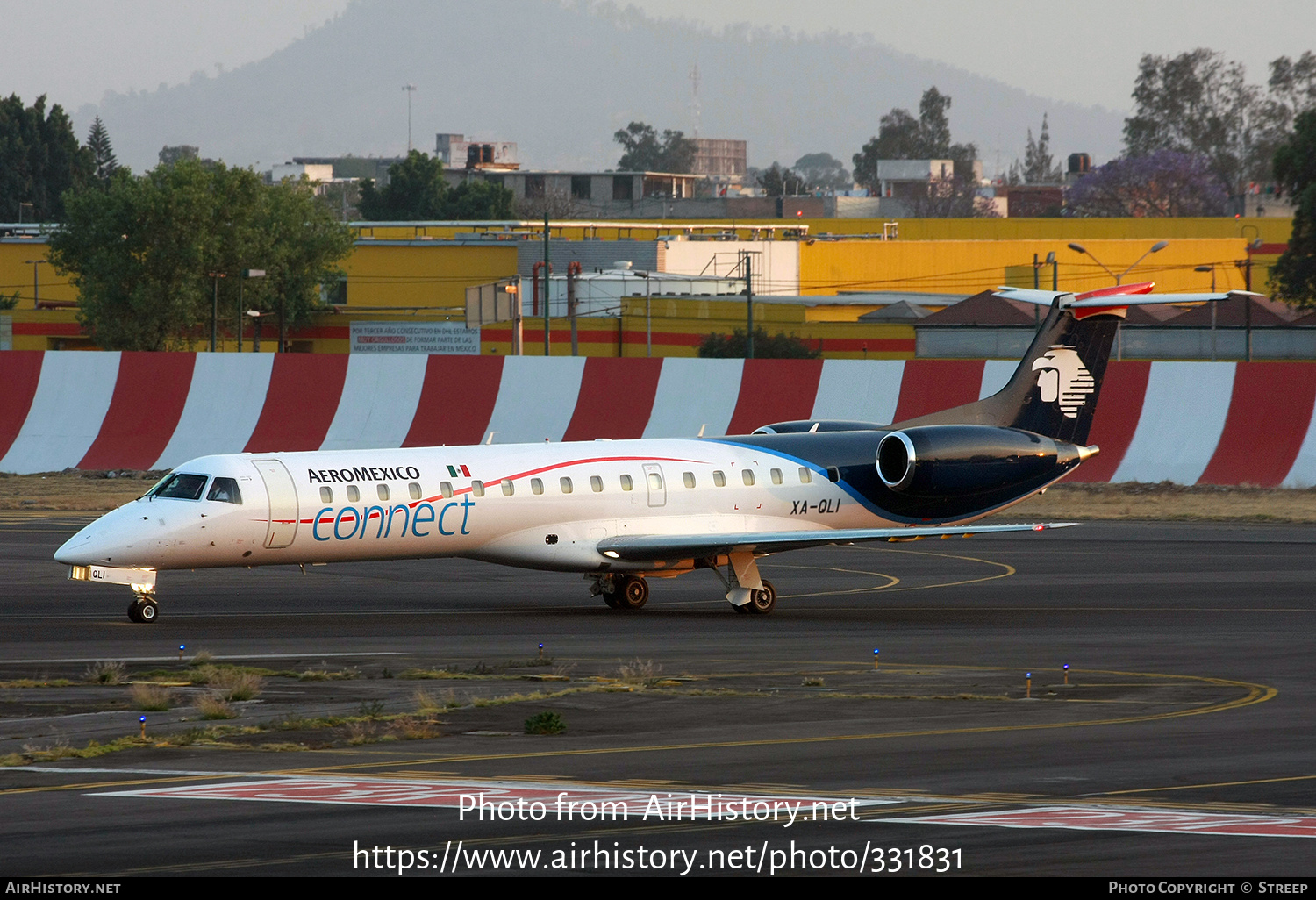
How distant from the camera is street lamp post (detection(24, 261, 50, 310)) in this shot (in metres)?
104

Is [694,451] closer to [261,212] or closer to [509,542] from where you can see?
[509,542]

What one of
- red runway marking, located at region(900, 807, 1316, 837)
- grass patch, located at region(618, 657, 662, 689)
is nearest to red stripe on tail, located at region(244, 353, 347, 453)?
grass patch, located at region(618, 657, 662, 689)

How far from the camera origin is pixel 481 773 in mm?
13430

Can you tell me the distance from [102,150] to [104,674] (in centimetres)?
18437

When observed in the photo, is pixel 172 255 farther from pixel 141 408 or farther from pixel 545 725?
pixel 545 725

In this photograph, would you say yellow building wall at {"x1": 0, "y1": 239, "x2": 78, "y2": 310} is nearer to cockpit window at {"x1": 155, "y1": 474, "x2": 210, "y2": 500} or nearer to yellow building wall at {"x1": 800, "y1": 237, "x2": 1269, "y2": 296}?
yellow building wall at {"x1": 800, "y1": 237, "x2": 1269, "y2": 296}

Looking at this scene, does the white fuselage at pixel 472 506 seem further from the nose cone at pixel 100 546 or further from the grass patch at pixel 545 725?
the grass patch at pixel 545 725

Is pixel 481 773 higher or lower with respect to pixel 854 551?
higher

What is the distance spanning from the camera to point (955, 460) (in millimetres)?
27875

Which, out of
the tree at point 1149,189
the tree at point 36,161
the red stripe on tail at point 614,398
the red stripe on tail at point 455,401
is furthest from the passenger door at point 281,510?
the tree at point 1149,189

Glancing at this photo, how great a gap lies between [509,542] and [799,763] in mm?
12586

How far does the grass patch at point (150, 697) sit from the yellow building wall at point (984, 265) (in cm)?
9418

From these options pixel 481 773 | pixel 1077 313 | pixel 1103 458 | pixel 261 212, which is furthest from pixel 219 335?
pixel 481 773

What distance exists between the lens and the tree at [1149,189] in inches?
7116
